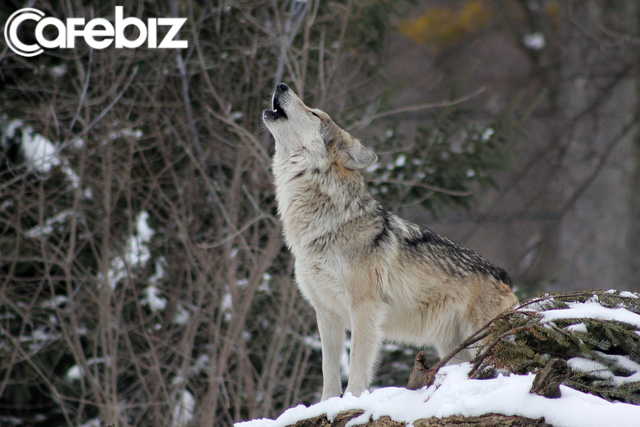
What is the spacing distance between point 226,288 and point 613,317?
5.50 metres

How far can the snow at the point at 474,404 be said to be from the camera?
114 inches

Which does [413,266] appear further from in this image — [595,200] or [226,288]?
[595,200]

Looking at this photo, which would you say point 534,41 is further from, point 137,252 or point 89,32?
point 137,252

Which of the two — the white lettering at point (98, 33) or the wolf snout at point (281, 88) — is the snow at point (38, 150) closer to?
the white lettering at point (98, 33)

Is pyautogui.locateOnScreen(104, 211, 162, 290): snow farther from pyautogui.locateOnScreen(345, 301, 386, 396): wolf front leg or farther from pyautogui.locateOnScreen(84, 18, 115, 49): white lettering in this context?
pyautogui.locateOnScreen(345, 301, 386, 396): wolf front leg

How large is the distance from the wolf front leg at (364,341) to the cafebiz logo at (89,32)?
197 inches

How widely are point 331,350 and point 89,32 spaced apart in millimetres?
5588

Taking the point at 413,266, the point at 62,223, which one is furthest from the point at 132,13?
the point at 413,266

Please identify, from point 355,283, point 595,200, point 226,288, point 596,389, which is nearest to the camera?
point 596,389

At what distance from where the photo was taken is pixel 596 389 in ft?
10.9

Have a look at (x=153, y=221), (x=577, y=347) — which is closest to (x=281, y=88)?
(x=577, y=347)

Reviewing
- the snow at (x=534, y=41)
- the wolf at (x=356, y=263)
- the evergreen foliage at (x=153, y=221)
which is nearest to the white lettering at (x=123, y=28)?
the evergreen foliage at (x=153, y=221)

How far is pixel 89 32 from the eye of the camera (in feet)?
28.9

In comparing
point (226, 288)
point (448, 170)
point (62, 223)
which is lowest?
point (226, 288)
